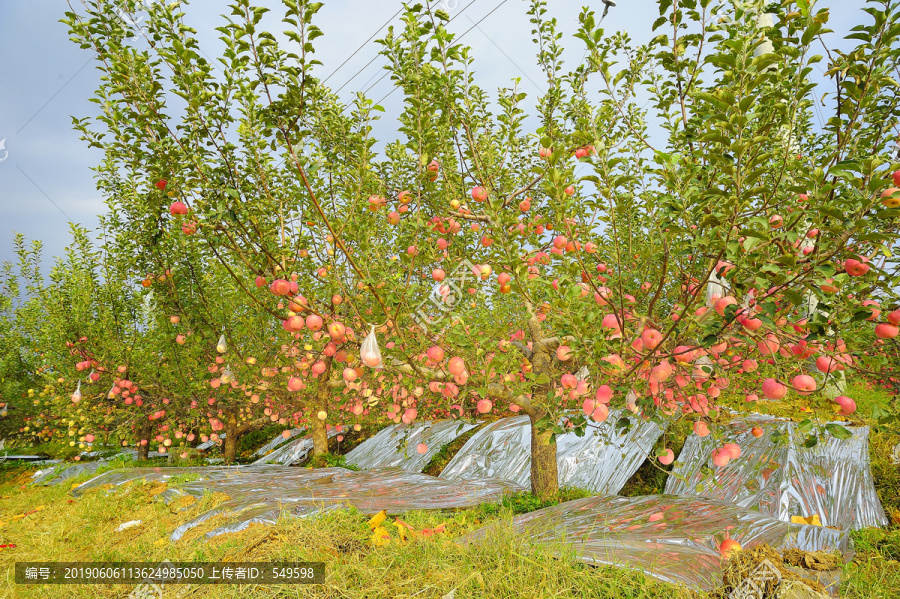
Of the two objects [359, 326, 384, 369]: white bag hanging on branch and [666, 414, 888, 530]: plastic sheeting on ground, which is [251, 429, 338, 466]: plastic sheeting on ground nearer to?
[666, 414, 888, 530]: plastic sheeting on ground

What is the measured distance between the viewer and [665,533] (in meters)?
2.92

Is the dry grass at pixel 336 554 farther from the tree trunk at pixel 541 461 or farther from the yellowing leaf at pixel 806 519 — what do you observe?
the yellowing leaf at pixel 806 519

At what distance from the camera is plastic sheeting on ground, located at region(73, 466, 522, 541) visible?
13.5 ft

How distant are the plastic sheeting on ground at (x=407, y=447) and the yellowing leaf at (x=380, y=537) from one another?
3387 millimetres

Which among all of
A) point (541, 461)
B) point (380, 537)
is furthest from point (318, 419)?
point (380, 537)

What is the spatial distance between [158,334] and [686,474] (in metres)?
8.10

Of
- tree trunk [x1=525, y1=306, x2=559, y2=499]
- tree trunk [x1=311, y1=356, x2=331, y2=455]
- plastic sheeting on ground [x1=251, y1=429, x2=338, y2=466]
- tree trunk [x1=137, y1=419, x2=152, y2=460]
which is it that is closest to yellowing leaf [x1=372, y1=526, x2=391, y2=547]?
tree trunk [x1=525, y1=306, x2=559, y2=499]

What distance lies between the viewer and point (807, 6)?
5.92 ft

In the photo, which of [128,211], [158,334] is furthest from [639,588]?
[158,334]

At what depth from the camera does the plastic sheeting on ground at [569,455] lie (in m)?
5.09

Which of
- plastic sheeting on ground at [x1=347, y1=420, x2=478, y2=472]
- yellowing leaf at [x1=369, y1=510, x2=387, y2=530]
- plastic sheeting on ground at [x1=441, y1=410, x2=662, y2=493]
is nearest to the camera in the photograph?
yellowing leaf at [x1=369, y1=510, x2=387, y2=530]

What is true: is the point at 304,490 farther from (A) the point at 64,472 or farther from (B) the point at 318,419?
(A) the point at 64,472

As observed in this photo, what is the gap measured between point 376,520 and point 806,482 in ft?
12.9

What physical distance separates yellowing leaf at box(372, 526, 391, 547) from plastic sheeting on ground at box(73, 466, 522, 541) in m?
0.71
